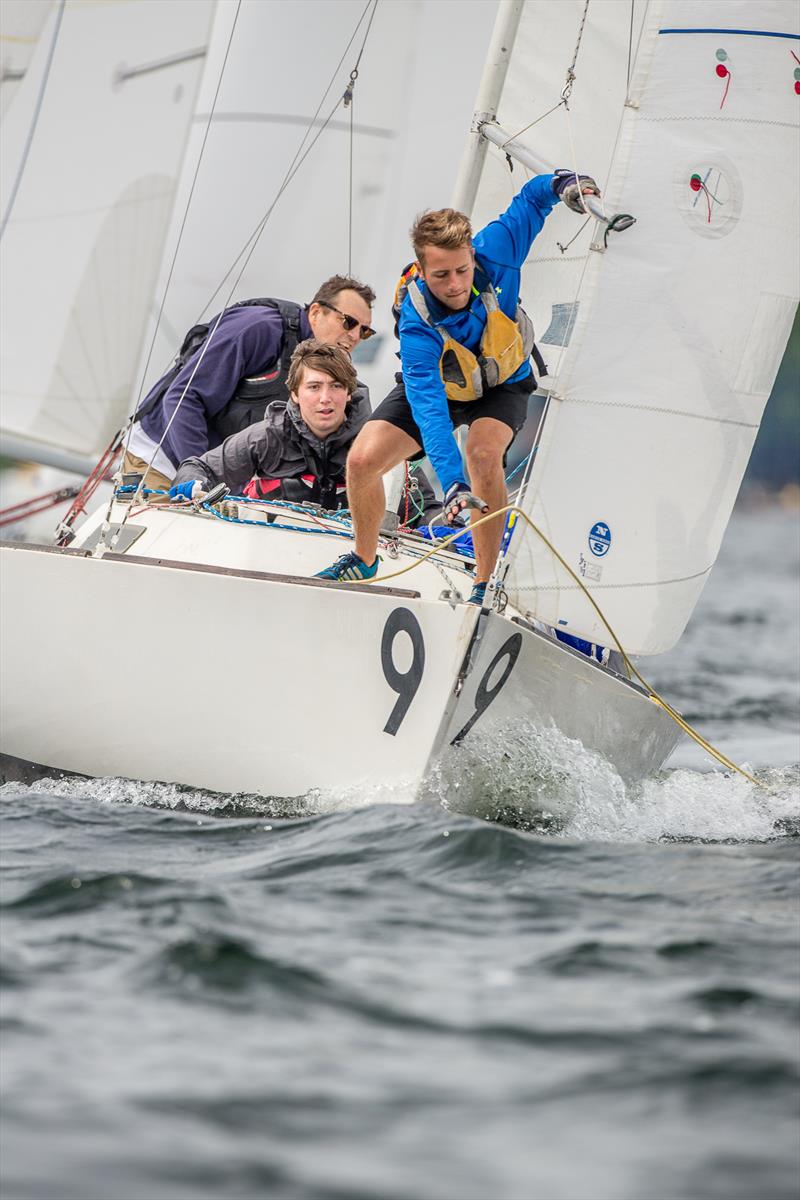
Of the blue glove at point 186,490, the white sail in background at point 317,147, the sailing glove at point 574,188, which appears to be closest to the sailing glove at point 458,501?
the sailing glove at point 574,188

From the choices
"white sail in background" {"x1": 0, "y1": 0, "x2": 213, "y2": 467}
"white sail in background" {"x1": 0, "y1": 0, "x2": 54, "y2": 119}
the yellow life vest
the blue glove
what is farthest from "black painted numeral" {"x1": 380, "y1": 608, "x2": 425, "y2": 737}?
"white sail in background" {"x1": 0, "y1": 0, "x2": 54, "y2": 119}

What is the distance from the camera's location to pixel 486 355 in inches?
153

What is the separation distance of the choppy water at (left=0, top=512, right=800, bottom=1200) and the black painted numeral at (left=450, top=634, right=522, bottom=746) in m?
0.12

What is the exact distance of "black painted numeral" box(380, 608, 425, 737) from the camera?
3.53 m

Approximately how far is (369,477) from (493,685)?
0.70m

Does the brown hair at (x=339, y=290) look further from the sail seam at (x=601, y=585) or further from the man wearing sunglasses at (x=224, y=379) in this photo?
the sail seam at (x=601, y=585)

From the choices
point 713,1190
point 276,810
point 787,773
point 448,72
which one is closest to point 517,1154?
point 713,1190

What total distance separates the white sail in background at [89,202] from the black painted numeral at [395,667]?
3651 millimetres

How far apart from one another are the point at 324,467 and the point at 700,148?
4.74 feet

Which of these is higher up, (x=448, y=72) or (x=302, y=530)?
(x=448, y=72)

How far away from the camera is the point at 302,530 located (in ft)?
14.2

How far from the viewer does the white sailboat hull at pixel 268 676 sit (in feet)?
11.6

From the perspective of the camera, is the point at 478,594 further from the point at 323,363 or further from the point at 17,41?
the point at 17,41

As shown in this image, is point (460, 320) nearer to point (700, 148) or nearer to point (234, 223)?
point (700, 148)
